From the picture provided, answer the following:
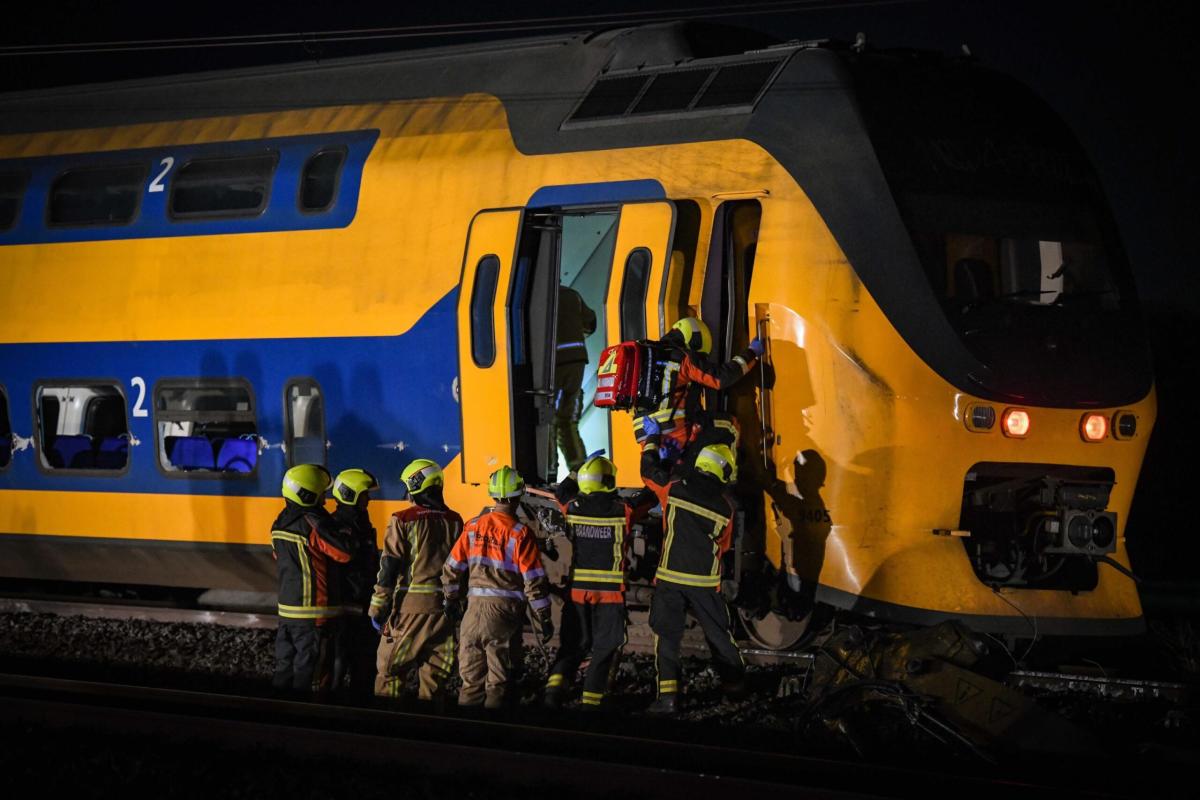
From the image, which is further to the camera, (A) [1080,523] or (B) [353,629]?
(B) [353,629]

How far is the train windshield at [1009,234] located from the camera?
8172mm

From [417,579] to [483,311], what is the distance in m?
1.94

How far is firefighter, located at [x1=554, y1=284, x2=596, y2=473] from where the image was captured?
10047 mm

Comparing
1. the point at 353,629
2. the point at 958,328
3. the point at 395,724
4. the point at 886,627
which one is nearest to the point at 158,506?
the point at 353,629

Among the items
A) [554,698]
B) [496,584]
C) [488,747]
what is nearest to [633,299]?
[496,584]

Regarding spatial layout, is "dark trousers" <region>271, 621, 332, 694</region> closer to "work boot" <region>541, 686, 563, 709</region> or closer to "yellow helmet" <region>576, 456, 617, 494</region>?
"work boot" <region>541, 686, 563, 709</region>

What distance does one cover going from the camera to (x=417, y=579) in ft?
28.8

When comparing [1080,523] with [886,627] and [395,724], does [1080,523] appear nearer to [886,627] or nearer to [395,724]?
[886,627]

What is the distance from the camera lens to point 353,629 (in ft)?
29.6

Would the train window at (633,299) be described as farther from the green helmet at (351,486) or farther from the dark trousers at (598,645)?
the green helmet at (351,486)

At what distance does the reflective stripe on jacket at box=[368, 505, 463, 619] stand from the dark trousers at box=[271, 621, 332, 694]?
1.68ft

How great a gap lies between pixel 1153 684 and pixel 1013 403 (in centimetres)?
182

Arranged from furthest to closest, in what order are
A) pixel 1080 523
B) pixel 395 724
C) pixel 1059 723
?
pixel 1080 523 < pixel 395 724 < pixel 1059 723

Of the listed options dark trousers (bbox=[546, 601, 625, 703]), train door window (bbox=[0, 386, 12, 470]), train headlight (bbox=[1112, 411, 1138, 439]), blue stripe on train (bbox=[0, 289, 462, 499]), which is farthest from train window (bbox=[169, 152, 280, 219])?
train headlight (bbox=[1112, 411, 1138, 439])
